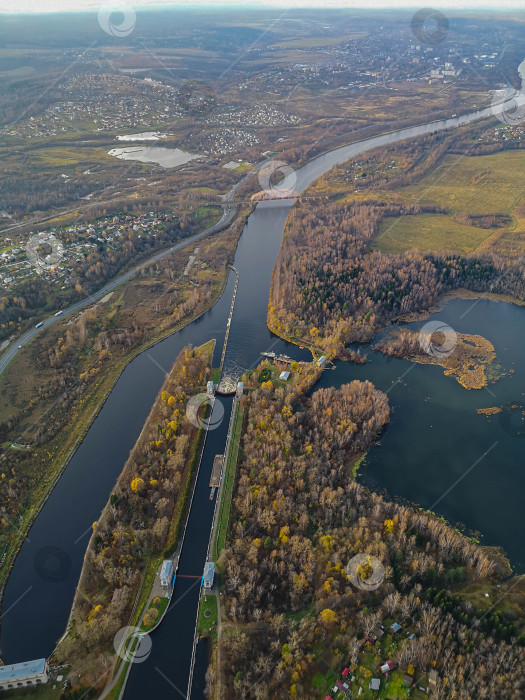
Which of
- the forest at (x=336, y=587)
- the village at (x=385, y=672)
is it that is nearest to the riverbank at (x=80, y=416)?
the forest at (x=336, y=587)

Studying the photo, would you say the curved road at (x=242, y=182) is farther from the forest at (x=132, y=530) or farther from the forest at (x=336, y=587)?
the forest at (x=336, y=587)

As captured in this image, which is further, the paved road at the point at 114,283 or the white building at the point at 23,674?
the paved road at the point at 114,283

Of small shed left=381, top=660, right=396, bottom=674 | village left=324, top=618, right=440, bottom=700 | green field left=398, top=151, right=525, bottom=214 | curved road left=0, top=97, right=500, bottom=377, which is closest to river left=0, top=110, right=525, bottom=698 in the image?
village left=324, top=618, right=440, bottom=700

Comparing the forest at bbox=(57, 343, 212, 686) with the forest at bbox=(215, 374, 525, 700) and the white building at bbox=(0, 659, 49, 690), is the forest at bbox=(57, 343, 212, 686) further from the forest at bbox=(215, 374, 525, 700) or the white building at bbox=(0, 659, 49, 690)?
the forest at bbox=(215, 374, 525, 700)

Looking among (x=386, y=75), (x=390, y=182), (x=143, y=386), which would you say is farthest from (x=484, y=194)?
(x=386, y=75)

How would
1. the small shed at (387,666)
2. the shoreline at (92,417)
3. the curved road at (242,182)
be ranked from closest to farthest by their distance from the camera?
the small shed at (387,666)
the shoreline at (92,417)
the curved road at (242,182)

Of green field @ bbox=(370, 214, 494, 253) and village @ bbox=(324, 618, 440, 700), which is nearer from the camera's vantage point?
village @ bbox=(324, 618, 440, 700)

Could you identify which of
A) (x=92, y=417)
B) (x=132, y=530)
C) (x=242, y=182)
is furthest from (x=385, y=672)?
(x=242, y=182)
